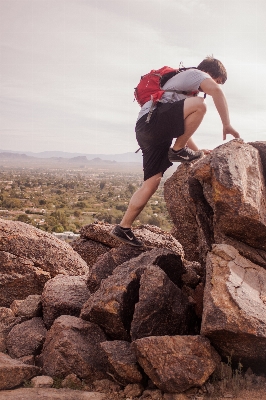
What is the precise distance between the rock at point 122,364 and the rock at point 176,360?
17cm

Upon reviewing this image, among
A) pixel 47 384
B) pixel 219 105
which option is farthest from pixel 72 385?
pixel 219 105

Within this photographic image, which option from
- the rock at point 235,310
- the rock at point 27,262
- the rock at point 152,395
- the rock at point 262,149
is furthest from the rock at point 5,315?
the rock at point 262,149

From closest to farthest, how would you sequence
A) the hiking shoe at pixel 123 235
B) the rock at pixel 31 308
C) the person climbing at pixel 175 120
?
the person climbing at pixel 175 120 < the hiking shoe at pixel 123 235 < the rock at pixel 31 308

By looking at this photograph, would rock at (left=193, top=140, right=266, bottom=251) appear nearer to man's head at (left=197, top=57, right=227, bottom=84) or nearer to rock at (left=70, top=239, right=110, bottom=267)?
man's head at (left=197, top=57, right=227, bottom=84)

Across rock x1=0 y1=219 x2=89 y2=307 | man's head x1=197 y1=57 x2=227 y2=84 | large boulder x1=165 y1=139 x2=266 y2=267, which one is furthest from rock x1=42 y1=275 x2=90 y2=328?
man's head x1=197 y1=57 x2=227 y2=84

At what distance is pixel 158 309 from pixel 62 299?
209cm

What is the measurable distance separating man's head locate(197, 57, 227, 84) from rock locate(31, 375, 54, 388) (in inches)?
203

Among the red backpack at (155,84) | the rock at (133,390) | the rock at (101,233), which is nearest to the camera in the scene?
the rock at (133,390)

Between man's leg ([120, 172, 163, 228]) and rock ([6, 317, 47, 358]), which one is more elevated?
man's leg ([120, 172, 163, 228])

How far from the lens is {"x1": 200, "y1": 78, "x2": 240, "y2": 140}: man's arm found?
6562mm

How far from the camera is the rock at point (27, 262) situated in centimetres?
877

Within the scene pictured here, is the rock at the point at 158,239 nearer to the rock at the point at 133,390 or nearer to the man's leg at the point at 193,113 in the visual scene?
the man's leg at the point at 193,113

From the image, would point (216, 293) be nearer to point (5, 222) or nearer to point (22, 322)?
point (22, 322)

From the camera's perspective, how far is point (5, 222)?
9453 mm
